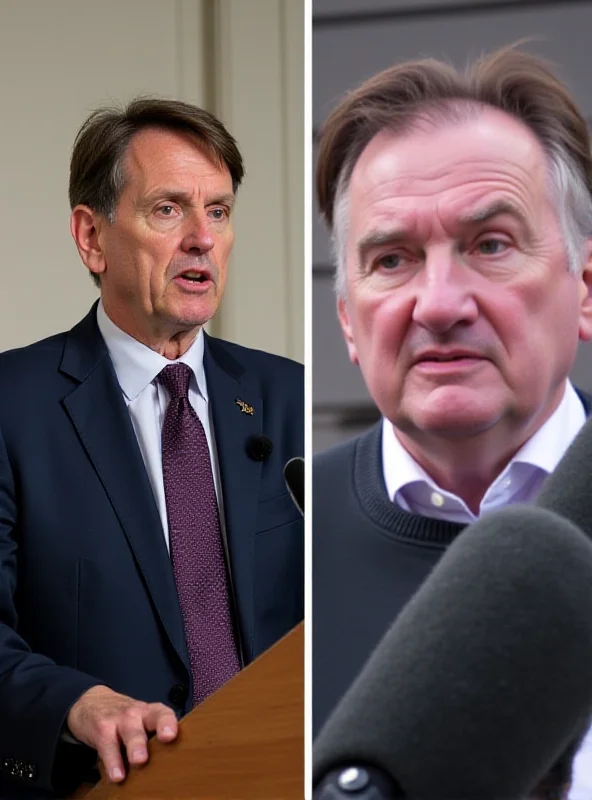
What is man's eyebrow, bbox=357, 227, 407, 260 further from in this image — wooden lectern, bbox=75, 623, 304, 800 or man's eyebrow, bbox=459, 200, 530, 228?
wooden lectern, bbox=75, 623, 304, 800

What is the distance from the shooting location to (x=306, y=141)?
2.00 m

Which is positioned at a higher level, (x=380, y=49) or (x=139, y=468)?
(x=380, y=49)

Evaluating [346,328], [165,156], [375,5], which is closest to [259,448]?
[346,328]

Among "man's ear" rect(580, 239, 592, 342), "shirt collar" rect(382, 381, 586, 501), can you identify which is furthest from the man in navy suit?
"man's ear" rect(580, 239, 592, 342)

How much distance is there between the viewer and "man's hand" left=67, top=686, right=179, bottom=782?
1.76 m

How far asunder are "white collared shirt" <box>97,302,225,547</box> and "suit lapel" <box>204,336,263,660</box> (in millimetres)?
17

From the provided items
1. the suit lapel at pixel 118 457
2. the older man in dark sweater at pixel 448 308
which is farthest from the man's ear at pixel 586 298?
the suit lapel at pixel 118 457

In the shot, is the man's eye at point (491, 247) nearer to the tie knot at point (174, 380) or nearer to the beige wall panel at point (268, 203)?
the beige wall panel at point (268, 203)

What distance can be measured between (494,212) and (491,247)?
0.17 feet

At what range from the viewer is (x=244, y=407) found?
216 cm

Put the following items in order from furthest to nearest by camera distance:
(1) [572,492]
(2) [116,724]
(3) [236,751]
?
(2) [116,724]
(3) [236,751]
(1) [572,492]

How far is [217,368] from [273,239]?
9.7 inches

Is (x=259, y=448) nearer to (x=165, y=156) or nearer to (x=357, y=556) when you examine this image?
(x=357, y=556)

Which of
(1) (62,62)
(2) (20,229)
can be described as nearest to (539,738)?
(2) (20,229)
